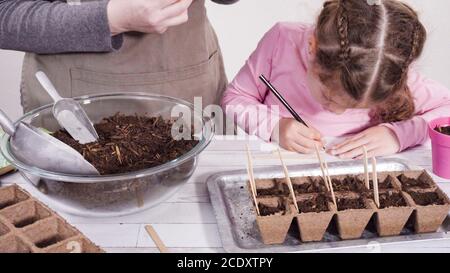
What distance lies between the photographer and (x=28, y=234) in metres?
0.98

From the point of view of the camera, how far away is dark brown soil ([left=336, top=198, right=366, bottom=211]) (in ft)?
3.53

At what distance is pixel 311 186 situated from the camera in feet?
3.79

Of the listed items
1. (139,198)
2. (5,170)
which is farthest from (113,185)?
(5,170)

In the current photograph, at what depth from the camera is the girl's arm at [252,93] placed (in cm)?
169

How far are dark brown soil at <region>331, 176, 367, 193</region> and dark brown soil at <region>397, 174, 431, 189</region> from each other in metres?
0.09

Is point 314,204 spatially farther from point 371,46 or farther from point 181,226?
point 371,46

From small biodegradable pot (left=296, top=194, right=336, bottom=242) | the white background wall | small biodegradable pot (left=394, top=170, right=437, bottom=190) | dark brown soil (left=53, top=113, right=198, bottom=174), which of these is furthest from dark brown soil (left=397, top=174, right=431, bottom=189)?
the white background wall

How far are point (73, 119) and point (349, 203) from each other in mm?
612

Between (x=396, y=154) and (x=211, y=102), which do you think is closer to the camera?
(x=396, y=154)

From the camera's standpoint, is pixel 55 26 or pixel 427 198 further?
pixel 55 26

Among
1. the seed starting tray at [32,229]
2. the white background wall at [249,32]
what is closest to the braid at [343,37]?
the seed starting tray at [32,229]
